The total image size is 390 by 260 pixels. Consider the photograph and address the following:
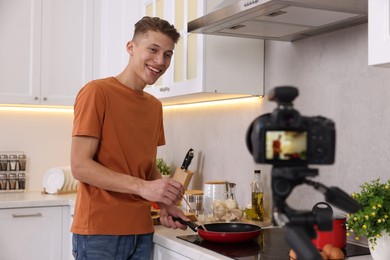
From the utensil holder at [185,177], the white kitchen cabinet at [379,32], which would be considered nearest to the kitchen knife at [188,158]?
the utensil holder at [185,177]

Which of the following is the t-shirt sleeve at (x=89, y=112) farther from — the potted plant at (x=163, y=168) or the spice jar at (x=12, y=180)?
the spice jar at (x=12, y=180)

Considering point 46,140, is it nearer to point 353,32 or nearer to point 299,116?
point 353,32

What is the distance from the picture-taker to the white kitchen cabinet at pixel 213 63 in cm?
228

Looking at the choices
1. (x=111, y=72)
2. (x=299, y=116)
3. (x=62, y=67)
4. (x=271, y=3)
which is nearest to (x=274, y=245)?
(x=271, y=3)

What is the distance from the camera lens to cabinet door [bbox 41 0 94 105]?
11.4ft

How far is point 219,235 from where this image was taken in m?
1.78

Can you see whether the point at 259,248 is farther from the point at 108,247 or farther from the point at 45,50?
the point at 45,50

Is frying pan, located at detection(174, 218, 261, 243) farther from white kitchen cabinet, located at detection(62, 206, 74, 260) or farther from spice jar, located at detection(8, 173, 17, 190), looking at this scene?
spice jar, located at detection(8, 173, 17, 190)

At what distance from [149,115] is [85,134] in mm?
312

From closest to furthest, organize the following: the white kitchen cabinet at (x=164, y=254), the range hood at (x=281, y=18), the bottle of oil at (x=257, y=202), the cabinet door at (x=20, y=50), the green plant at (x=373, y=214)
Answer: the green plant at (x=373, y=214), the range hood at (x=281, y=18), the white kitchen cabinet at (x=164, y=254), the bottle of oil at (x=257, y=202), the cabinet door at (x=20, y=50)

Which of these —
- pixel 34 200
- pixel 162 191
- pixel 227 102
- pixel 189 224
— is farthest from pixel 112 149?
pixel 34 200

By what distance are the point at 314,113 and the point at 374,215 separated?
75cm

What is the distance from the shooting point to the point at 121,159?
6.15ft

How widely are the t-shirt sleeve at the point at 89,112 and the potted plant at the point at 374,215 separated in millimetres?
Answer: 903
